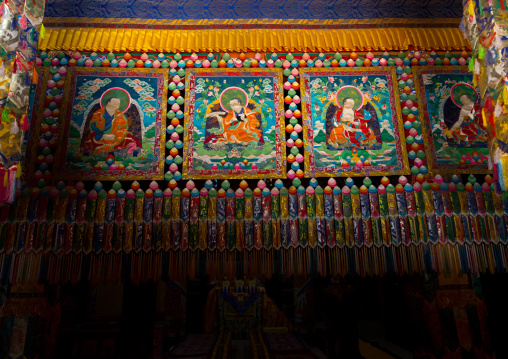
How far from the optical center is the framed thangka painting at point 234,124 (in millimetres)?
3512

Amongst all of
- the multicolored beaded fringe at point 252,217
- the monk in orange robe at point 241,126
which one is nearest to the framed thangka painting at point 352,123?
the multicolored beaded fringe at point 252,217

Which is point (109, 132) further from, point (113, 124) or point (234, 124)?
point (234, 124)

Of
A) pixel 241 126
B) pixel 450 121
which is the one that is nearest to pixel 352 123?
pixel 450 121

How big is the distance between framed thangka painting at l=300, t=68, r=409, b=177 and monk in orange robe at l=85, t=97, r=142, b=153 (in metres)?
1.91

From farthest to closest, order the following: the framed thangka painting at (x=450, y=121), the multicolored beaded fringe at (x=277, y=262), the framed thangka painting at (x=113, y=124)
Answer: the framed thangka painting at (x=450, y=121) → the framed thangka painting at (x=113, y=124) → the multicolored beaded fringe at (x=277, y=262)

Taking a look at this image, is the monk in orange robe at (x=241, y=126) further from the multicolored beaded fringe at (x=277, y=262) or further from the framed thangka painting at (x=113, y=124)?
the multicolored beaded fringe at (x=277, y=262)

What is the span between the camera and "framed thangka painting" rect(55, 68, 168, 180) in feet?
11.3

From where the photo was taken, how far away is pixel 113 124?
12.0 feet

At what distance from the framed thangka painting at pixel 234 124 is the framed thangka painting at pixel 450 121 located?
161 cm

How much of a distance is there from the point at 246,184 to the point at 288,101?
1.10m

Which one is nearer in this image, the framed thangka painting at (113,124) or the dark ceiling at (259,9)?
the framed thangka painting at (113,124)

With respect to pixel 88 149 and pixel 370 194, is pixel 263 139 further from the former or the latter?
pixel 88 149

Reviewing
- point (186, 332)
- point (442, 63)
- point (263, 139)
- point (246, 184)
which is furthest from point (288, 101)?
point (186, 332)

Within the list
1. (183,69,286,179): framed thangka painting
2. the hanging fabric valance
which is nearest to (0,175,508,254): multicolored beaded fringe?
(183,69,286,179): framed thangka painting
